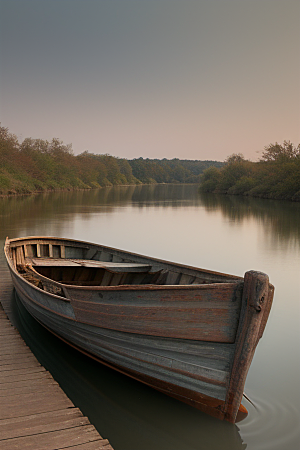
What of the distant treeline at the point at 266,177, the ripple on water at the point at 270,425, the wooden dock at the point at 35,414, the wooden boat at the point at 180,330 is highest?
the distant treeline at the point at 266,177

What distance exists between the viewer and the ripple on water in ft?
10.7

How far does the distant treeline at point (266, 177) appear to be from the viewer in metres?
35.3

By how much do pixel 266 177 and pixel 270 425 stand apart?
38.5 m

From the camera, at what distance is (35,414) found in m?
2.87

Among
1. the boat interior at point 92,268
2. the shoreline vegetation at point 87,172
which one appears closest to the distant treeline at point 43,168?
the shoreline vegetation at point 87,172

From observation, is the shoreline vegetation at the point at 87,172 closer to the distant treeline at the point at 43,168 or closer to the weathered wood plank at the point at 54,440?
the distant treeline at the point at 43,168

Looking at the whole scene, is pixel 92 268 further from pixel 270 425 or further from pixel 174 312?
pixel 270 425

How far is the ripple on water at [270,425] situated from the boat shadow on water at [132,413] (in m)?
0.14

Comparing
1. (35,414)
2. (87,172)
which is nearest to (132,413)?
(35,414)

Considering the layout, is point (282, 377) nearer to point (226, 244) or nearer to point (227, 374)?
point (227, 374)

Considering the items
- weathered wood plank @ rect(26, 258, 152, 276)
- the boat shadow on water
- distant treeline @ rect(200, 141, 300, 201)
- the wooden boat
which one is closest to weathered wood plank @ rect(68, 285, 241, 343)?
the wooden boat

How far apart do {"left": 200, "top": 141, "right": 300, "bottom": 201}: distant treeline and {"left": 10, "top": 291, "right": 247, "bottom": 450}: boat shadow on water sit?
32310 mm

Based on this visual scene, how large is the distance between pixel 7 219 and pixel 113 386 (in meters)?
17.8

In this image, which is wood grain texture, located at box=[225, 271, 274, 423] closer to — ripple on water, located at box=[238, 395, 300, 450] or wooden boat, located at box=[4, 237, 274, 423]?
wooden boat, located at box=[4, 237, 274, 423]
